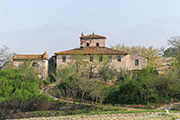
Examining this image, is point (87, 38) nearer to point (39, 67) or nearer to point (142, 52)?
point (39, 67)

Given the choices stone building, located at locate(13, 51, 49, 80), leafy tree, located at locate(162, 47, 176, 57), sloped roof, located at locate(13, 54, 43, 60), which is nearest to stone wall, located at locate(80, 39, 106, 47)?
stone building, located at locate(13, 51, 49, 80)

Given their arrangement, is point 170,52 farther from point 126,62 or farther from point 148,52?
point 148,52

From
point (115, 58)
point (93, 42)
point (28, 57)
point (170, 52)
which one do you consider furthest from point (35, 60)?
point (170, 52)

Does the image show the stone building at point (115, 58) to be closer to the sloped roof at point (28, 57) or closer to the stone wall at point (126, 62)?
the stone wall at point (126, 62)

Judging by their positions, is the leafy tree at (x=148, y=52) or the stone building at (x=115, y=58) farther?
the leafy tree at (x=148, y=52)

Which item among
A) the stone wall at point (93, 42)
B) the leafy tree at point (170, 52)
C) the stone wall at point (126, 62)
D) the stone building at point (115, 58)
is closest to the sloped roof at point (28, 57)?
the stone building at point (115, 58)

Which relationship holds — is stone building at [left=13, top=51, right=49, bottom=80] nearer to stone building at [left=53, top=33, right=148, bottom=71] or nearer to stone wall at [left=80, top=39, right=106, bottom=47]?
stone building at [left=53, top=33, right=148, bottom=71]

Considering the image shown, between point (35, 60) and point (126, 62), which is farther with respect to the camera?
point (126, 62)

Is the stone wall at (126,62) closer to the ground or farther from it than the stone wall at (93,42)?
closer to the ground

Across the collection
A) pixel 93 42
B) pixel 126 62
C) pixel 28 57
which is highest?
pixel 93 42

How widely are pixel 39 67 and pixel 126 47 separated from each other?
2591 centimetres

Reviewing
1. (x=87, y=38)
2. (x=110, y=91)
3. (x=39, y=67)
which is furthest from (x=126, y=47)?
(x=110, y=91)

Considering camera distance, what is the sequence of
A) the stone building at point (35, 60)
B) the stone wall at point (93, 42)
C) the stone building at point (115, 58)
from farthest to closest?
the stone wall at point (93, 42), the stone building at point (115, 58), the stone building at point (35, 60)

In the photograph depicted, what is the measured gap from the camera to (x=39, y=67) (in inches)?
1364
